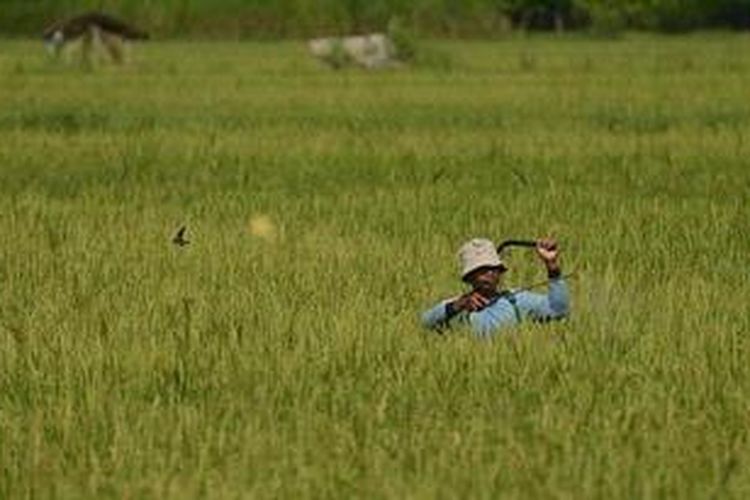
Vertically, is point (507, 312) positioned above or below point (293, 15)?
above

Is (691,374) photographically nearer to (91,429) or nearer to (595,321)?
(595,321)

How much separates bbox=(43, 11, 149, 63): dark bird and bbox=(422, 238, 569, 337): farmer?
Answer: 46.1m

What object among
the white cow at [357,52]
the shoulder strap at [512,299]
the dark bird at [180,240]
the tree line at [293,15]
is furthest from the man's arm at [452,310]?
the tree line at [293,15]

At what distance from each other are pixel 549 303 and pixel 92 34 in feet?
161

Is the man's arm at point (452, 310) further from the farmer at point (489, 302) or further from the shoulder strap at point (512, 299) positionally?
the shoulder strap at point (512, 299)

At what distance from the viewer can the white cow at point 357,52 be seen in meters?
50.2

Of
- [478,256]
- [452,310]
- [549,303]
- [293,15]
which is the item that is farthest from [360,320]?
[293,15]

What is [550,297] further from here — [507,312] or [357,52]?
[357,52]

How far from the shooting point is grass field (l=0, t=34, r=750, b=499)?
5488mm

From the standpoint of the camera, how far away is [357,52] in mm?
50594

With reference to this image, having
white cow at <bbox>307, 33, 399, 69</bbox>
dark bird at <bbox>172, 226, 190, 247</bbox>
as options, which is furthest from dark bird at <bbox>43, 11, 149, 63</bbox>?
dark bird at <bbox>172, 226, 190, 247</bbox>

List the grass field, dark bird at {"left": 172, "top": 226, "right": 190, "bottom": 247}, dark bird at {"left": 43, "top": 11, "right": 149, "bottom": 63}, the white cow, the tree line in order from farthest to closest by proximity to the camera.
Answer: the tree line
dark bird at {"left": 43, "top": 11, "right": 149, "bottom": 63}
the white cow
dark bird at {"left": 172, "top": 226, "right": 190, "bottom": 247}
the grass field

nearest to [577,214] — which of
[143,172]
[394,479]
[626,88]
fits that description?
[143,172]

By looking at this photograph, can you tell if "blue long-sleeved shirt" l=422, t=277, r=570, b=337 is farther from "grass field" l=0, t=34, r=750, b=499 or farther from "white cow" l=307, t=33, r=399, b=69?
"white cow" l=307, t=33, r=399, b=69
